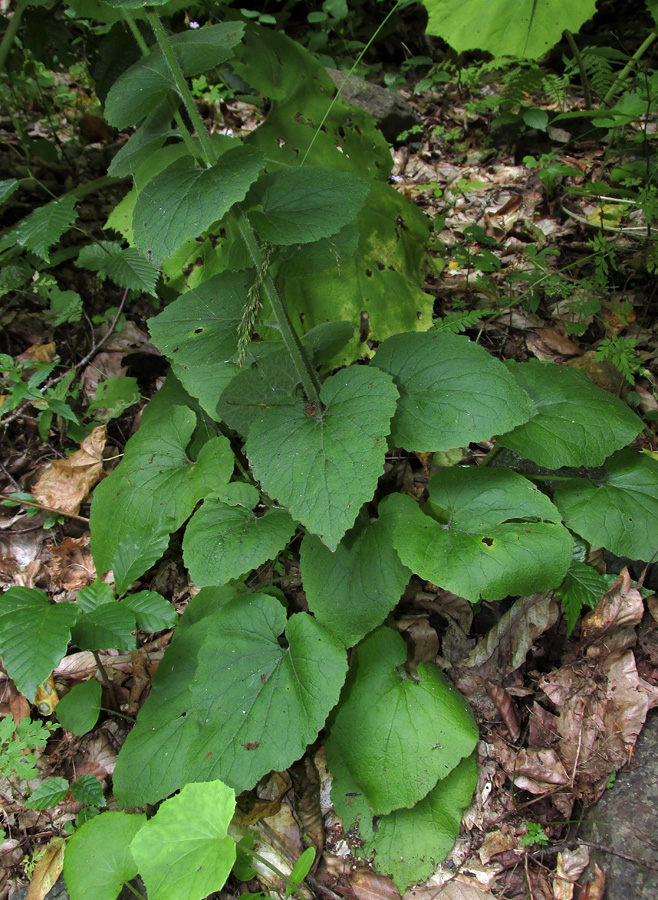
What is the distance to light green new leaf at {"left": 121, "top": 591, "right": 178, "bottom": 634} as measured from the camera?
1874mm

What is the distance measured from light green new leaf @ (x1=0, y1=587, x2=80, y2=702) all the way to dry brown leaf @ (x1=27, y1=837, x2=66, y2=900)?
0.79 meters

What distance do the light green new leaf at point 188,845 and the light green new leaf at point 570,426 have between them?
1424 millimetres

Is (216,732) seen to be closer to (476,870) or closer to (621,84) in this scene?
(476,870)

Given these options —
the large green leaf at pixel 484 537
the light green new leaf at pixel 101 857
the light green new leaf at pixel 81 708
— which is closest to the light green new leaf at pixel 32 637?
the light green new leaf at pixel 81 708

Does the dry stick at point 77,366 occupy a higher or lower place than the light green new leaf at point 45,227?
lower

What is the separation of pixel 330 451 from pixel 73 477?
176 cm

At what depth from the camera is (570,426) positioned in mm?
1939

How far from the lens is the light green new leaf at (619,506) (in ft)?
5.95

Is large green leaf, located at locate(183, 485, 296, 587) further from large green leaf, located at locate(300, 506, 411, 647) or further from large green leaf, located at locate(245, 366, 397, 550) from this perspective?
large green leaf, located at locate(245, 366, 397, 550)

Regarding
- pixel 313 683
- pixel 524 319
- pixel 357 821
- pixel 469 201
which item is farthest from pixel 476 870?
pixel 469 201

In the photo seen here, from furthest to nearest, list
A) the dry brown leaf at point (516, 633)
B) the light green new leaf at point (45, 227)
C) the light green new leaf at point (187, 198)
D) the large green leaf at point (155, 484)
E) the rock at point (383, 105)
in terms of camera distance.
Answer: the rock at point (383, 105) < the light green new leaf at point (45, 227) < the large green leaf at point (155, 484) < the dry brown leaf at point (516, 633) < the light green new leaf at point (187, 198)

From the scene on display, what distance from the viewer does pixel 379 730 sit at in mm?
1800

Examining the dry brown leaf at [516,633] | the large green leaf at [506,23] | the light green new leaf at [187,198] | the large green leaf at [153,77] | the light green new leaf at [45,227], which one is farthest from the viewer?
the light green new leaf at [45,227]

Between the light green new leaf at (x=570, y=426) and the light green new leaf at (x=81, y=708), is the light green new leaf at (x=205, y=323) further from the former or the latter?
the light green new leaf at (x=81, y=708)
